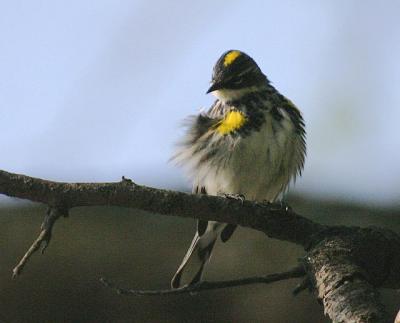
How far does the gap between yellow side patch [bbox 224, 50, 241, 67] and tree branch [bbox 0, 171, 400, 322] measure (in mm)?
2497

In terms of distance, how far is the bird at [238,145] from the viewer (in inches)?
239

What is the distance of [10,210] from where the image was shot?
7.46 meters

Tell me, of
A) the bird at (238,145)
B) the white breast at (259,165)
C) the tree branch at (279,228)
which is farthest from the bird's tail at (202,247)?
the tree branch at (279,228)

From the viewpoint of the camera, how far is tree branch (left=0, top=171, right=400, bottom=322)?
12.7 feet

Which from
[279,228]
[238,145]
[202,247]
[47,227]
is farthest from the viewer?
[202,247]

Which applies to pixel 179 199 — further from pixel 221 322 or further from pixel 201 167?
pixel 221 322

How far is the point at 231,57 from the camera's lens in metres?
6.88

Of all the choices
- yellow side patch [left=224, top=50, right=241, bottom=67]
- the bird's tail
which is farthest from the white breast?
yellow side patch [left=224, top=50, right=241, bottom=67]

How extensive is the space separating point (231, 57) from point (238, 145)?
1026mm

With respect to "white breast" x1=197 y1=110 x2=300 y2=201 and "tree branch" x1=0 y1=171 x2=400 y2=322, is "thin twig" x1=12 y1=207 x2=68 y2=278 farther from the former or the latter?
"white breast" x1=197 y1=110 x2=300 y2=201

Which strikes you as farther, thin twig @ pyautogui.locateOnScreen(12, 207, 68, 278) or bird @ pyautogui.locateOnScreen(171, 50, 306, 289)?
bird @ pyautogui.locateOnScreen(171, 50, 306, 289)

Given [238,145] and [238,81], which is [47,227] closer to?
[238,145]

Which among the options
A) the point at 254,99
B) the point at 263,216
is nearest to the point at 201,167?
the point at 254,99

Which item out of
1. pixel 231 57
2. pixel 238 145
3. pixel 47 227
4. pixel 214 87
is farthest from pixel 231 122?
pixel 47 227
